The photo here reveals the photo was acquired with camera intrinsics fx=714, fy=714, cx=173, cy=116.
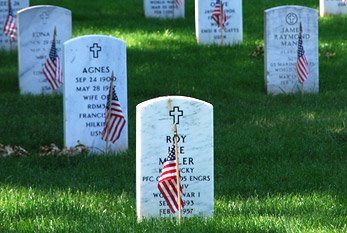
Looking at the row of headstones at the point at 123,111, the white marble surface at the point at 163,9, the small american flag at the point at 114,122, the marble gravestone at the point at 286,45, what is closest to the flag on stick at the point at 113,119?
the small american flag at the point at 114,122

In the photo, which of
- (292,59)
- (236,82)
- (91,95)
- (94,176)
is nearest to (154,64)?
(236,82)

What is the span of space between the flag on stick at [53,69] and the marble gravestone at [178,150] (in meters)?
5.43

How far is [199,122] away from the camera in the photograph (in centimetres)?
528

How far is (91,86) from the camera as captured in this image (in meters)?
7.75

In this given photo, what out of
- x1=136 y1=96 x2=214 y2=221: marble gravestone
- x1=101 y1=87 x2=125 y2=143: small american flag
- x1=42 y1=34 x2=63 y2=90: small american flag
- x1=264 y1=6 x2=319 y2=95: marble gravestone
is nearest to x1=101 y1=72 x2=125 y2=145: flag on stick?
x1=101 y1=87 x2=125 y2=143: small american flag

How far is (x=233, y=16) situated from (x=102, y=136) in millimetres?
6376

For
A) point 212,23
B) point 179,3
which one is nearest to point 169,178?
point 212,23

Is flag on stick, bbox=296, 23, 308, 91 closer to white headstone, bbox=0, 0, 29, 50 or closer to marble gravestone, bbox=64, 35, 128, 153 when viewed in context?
marble gravestone, bbox=64, 35, 128, 153

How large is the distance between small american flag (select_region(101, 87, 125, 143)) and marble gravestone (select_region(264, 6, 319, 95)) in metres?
3.69

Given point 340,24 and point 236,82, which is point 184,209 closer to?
point 236,82

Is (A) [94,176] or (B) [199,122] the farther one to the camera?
(A) [94,176]

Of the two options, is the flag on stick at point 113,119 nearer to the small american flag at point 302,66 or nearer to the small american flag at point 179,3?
the small american flag at point 302,66

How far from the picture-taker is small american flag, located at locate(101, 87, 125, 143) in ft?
24.3

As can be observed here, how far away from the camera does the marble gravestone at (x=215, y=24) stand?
1324cm
